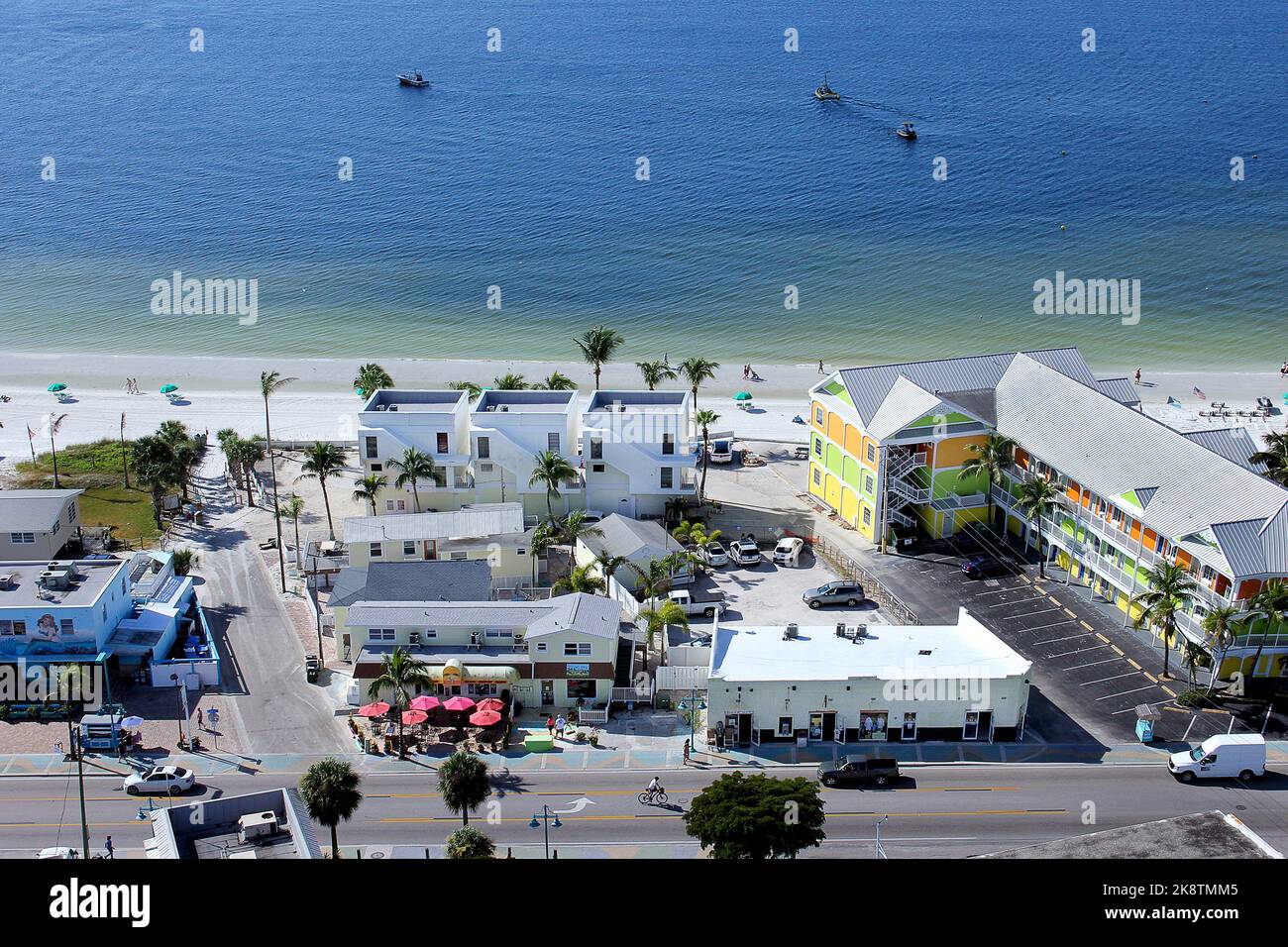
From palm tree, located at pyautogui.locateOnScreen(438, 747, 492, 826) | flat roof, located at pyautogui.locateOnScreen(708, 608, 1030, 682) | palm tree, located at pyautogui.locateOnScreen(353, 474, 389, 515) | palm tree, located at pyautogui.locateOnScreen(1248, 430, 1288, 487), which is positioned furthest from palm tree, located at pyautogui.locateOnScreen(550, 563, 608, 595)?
palm tree, located at pyautogui.locateOnScreen(1248, 430, 1288, 487)

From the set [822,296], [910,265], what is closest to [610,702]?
[822,296]

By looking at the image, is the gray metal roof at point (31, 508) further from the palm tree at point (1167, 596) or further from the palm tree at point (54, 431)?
the palm tree at point (1167, 596)

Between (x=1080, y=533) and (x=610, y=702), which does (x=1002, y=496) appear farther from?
(x=610, y=702)

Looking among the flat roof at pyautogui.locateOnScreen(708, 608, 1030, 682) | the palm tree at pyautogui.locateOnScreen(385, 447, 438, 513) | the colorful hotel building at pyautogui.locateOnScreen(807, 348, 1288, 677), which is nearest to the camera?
the flat roof at pyautogui.locateOnScreen(708, 608, 1030, 682)

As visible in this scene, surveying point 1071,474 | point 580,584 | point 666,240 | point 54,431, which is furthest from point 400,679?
point 666,240

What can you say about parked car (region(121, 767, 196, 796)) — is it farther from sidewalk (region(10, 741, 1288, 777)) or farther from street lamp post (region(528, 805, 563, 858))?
street lamp post (region(528, 805, 563, 858))

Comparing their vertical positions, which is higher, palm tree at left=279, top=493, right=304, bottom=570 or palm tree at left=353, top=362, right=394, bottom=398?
palm tree at left=353, top=362, right=394, bottom=398
